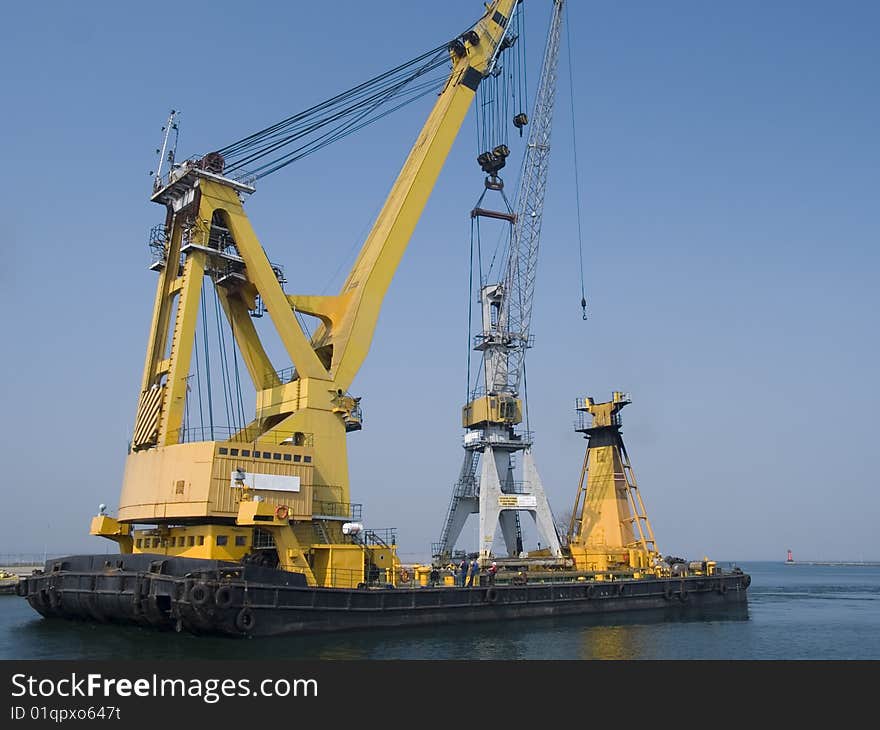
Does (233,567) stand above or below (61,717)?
above

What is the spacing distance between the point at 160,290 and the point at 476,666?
21.1 m

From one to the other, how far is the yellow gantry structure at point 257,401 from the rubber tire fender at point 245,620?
10.0 feet

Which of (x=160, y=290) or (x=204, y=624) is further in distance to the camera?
(x=160, y=290)

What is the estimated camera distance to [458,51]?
3884 centimetres

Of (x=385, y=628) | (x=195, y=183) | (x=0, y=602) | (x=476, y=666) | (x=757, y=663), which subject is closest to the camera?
(x=476, y=666)

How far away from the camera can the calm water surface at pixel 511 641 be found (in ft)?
81.2

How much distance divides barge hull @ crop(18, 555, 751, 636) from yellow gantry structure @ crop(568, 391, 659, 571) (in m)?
9.29

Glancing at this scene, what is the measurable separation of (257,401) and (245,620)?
11603mm

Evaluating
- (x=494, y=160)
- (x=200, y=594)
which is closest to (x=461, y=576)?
(x=200, y=594)

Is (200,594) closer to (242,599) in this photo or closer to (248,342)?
(242,599)

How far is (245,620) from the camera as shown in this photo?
25969 millimetres

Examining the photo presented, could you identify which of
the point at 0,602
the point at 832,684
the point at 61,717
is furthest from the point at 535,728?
the point at 0,602

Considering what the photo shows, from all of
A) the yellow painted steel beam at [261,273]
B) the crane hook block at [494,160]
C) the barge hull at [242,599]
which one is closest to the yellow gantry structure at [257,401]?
the yellow painted steel beam at [261,273]

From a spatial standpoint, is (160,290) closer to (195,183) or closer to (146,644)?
(195,183)
